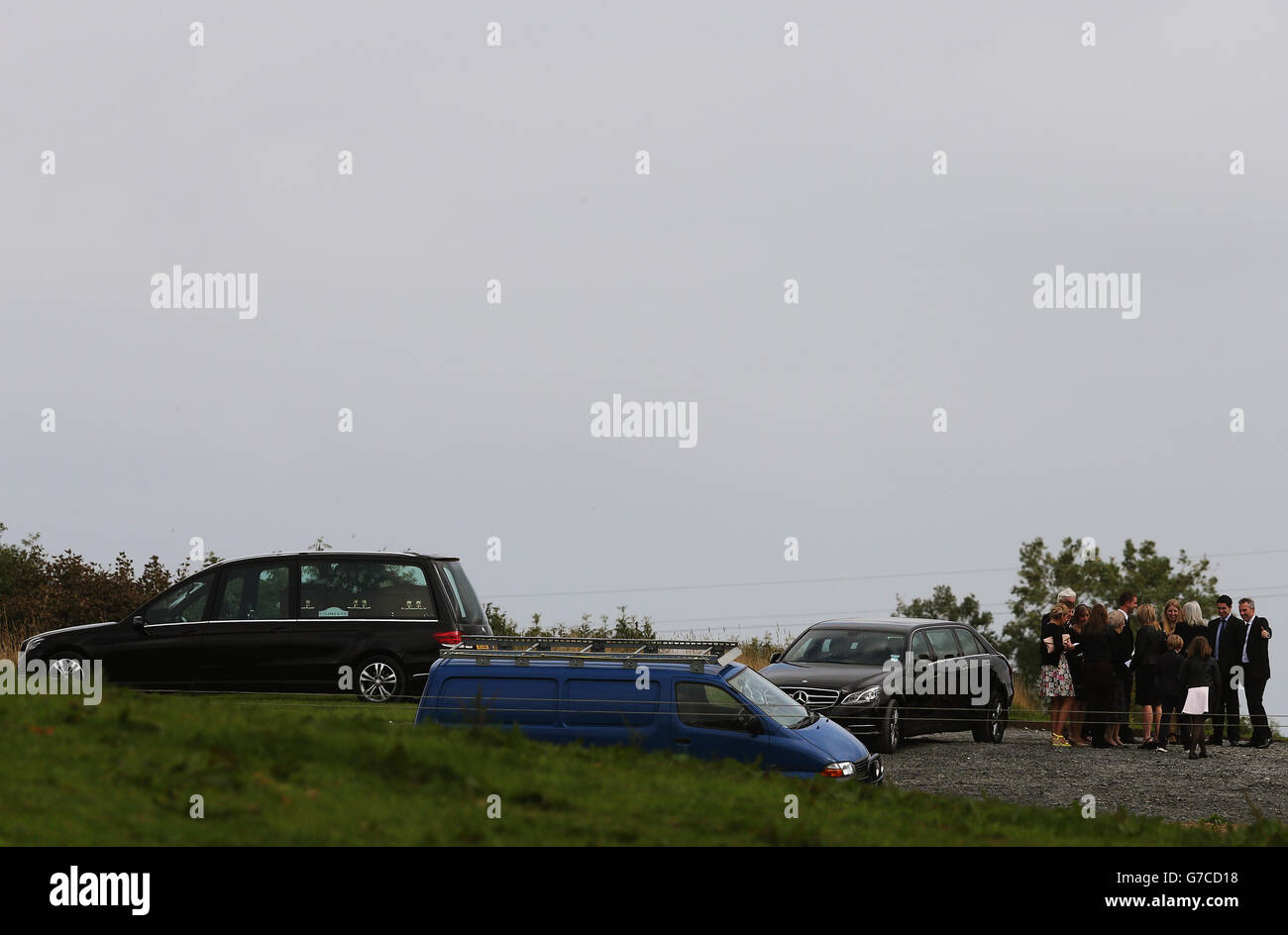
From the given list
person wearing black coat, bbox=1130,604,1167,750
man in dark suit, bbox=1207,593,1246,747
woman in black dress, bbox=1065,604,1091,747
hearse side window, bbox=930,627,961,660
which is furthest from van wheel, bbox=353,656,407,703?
man in dark suit, bbox=1207,593,1246,747

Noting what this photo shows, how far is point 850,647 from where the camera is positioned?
19.0 m

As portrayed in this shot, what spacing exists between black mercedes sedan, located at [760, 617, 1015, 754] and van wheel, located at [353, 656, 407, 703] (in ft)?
15.4

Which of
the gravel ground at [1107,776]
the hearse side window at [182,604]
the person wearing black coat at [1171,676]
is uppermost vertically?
the hearse side window at [182,604]

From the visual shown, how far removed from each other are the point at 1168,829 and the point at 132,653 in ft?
42.6

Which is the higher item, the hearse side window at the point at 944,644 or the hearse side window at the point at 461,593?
the hearse side window at the point at 461,593

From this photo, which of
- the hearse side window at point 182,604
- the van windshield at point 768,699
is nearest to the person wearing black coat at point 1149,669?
the van windshield at point 768,699

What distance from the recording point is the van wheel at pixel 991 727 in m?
20.1

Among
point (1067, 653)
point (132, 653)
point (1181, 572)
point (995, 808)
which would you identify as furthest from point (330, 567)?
point (1181, 572)

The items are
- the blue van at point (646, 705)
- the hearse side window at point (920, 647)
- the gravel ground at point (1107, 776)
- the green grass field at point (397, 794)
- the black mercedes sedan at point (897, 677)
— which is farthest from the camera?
the hearse side window at point (920, 647)

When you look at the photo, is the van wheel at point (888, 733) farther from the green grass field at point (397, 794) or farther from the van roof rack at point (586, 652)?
the green grass field at point (397, 794)

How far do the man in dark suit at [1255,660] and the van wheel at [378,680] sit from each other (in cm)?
1141

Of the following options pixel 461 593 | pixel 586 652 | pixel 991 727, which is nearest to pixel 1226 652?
pixel 991 727

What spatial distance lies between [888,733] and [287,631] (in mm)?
7703
